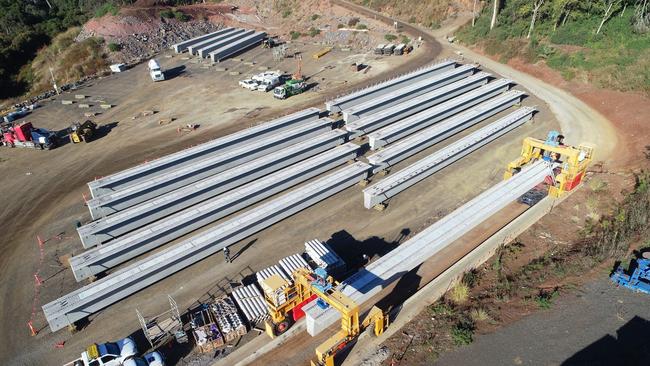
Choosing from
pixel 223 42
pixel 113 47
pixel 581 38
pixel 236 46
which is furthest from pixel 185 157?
pixel 581 38

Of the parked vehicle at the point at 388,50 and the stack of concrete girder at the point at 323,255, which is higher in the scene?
the parked vehicle at the point at 388,50

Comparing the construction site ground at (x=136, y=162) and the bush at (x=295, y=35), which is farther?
the bush at (x=295, y=35)

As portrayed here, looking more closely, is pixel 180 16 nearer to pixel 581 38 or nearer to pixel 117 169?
pixel 117 169

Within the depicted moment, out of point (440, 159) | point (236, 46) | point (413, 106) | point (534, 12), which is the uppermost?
point (534, 12)

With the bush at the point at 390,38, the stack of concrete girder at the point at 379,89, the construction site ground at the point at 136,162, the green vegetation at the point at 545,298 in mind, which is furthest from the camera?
the bush at the point at 390,38

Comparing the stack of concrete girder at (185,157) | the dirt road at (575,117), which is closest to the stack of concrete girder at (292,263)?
the stack of concrete girder at (185,157)

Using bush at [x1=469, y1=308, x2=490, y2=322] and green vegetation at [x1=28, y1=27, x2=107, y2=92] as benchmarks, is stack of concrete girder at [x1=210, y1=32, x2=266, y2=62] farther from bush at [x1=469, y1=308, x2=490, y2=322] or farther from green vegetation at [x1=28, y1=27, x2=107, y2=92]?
bush at [x1=469, y1=308, x2=490, y2=322]

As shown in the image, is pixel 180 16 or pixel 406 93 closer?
pixel 406 93

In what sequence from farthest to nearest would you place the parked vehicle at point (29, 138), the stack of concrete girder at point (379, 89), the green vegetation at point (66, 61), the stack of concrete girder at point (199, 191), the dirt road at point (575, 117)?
the green vegetation at point (66, 61) → the stack of concrete girder at point (379, 89) → the parked vehicle at point (29, 138) → the dirt road at point (575, 117) → the stack of concrete girder at point (199, 191)

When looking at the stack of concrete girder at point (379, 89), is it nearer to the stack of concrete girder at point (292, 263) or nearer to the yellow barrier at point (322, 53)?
the yellow barrier at point (322, 53)
